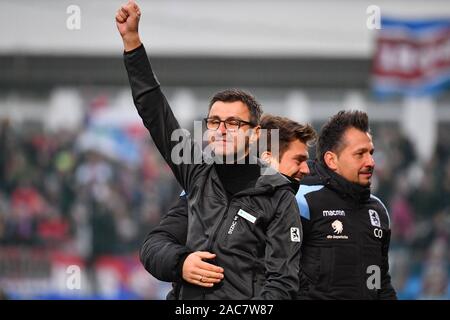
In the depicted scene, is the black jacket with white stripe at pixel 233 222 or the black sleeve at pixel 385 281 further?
the black sleeve at pixel 385 281

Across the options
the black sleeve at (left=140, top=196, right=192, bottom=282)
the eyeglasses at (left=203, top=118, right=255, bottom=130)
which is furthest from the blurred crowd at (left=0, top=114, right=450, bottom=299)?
the eyeglasses at (left=203, top=118, right=255, bottom=130)

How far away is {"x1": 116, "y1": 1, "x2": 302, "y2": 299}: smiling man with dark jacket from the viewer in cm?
430

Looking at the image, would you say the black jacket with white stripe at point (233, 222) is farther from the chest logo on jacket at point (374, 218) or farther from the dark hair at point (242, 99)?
the chest logo on jacket at point (374, 218)

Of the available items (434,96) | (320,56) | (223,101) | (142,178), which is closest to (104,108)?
(142,178)

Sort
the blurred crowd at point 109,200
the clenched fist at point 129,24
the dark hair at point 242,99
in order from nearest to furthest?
the clenched fist at point 129,24
the dark hair at point 242,99
the blurred crowd at point 109,200

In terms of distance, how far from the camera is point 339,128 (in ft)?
18.1

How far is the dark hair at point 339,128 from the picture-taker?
5484 millimetres

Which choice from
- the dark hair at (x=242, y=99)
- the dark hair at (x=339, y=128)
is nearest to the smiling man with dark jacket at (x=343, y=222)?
the dark hair at (x=339, y=128)

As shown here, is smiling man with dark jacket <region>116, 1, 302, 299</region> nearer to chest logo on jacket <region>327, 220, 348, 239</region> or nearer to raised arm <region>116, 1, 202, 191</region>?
raised arm <region>116, 1, 202, 191</region>

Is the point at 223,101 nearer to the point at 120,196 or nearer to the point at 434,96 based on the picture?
the point at 120,196

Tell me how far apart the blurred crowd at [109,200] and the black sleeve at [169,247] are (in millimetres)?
11160

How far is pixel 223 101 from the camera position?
4.53 m

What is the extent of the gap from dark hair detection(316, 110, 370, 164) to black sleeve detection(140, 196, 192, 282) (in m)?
1.15
